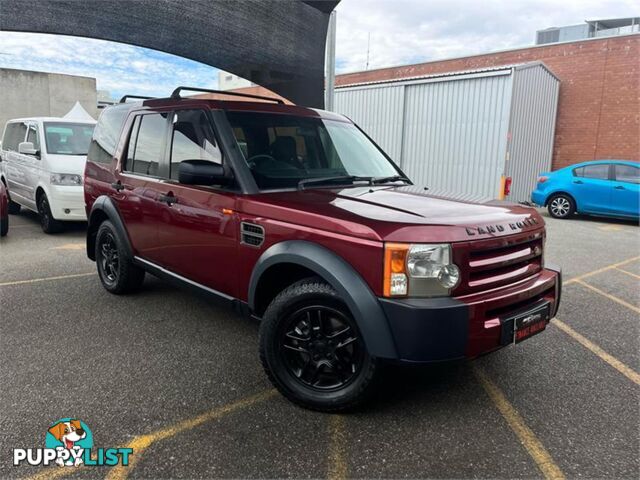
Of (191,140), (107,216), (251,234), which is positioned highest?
(191,140)

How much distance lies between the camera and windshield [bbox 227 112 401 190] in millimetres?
3418

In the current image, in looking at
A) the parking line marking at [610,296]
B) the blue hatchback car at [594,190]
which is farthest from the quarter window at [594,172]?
the parking line marking at [610,296]

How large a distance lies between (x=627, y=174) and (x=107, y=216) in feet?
35.7

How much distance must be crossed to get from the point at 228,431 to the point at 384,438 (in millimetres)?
840

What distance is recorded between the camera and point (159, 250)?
13.3ft

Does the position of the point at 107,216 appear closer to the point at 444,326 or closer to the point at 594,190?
the point at 444,326

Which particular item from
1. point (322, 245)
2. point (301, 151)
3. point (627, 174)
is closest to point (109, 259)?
point (301, 151)

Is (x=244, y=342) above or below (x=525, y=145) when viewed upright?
below

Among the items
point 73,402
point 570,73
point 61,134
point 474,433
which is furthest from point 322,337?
point 570,73

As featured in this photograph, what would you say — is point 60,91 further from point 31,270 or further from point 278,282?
point 278,282

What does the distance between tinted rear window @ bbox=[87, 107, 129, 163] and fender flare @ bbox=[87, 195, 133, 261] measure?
42 cm

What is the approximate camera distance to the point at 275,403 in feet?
9.63

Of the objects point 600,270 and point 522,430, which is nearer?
point 522,430

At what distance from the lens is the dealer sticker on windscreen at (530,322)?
2.64 meters
